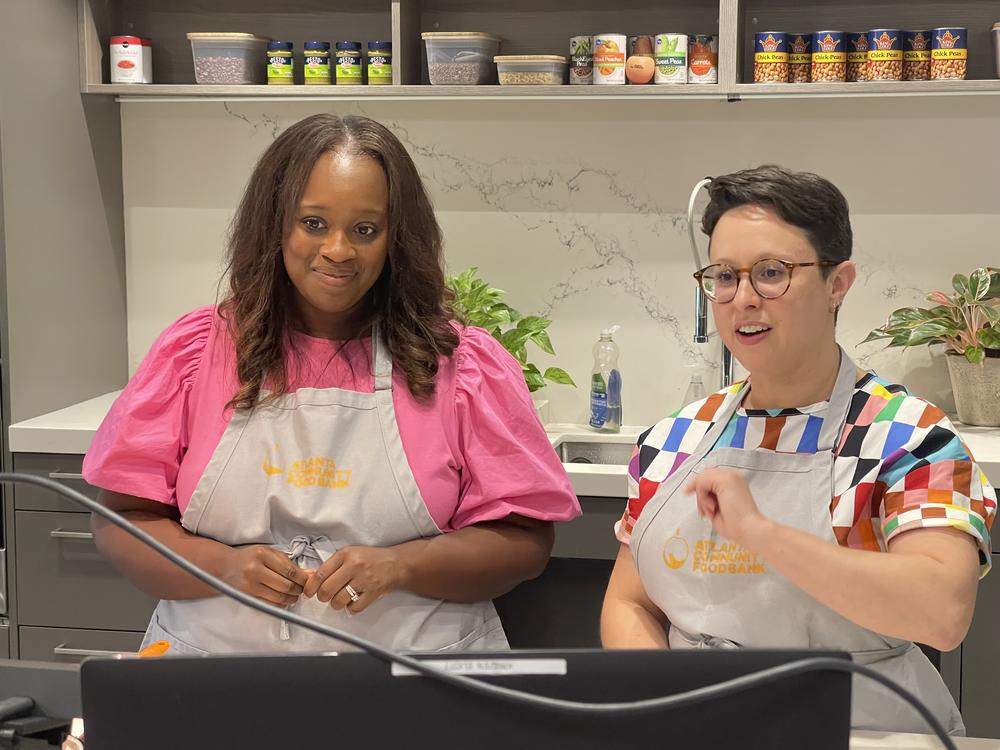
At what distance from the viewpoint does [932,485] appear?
3.96ft

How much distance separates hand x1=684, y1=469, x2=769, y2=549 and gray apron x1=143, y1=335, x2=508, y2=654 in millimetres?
548

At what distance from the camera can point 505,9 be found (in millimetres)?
2918

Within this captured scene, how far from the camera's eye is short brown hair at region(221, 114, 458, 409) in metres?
1.59

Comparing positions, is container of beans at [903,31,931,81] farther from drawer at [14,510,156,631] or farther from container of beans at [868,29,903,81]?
drawer at [14,510,156,631]

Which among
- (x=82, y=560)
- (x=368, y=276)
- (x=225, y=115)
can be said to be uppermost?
(x=225, y=115)

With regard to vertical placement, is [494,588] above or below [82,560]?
above

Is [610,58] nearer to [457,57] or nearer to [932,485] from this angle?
[457,57]

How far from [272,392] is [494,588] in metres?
0.41

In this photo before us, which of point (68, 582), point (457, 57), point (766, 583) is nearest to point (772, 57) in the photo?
point (457, 57)

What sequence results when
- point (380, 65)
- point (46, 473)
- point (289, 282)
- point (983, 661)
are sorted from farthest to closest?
point (380, 65) < point (46, 473) < point (983, 661) < point (289, 282)

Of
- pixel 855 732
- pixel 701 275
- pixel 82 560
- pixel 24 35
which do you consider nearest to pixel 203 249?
pixel 24 35

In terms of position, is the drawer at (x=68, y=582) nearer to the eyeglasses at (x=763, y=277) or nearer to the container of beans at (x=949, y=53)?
the eyeglasses at (x=763, y=277)

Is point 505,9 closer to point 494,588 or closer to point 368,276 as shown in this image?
point 368,276

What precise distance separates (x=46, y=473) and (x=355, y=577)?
4.80ft
